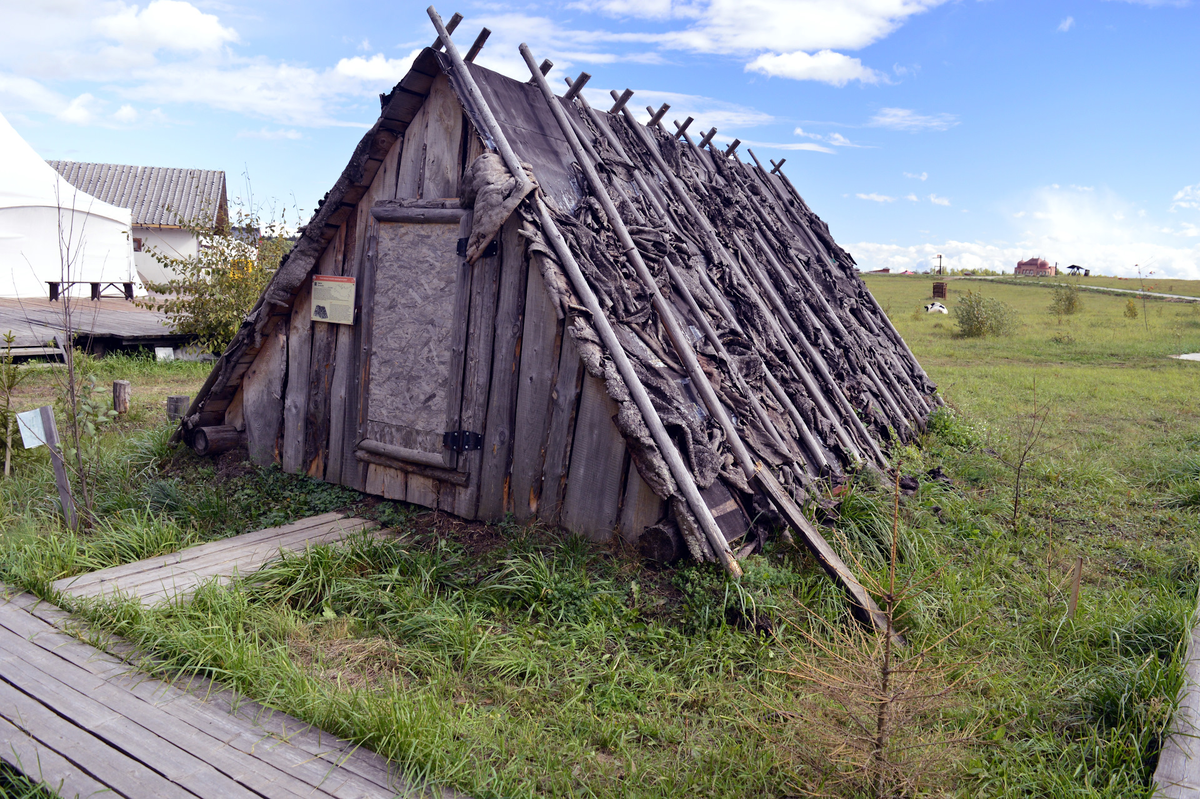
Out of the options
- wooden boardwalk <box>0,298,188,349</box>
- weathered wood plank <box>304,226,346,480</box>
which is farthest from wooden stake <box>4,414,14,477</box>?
wooden boardwalk <box>0,298,188,349</box>

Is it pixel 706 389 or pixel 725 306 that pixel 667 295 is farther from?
pixel 706 389

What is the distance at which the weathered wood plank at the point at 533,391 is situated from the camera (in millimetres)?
5137

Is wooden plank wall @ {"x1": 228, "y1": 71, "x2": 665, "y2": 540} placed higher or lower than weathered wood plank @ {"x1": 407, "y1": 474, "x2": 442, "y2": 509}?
higher

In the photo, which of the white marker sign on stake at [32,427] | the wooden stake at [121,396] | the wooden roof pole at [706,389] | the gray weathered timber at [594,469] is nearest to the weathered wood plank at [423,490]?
the gray weathered timber at [594,469]

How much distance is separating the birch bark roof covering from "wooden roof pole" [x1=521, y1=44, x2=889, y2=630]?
0.03 m

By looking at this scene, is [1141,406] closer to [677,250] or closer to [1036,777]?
[677,250]

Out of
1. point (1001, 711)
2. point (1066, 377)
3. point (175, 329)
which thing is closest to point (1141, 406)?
point (1066, 377)

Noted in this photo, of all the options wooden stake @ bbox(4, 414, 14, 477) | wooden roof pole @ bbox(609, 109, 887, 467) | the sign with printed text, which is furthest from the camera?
wooden roof pole @ bbox(609, 109, 887, 467)

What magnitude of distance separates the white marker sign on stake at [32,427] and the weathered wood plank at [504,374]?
3.16m

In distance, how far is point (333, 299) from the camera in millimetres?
6344

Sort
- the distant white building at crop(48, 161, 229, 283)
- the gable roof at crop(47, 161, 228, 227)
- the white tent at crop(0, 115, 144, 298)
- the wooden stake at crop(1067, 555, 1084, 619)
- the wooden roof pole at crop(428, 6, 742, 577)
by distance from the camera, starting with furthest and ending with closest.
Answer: the gable roof at crop(47, 161, 228, 227) → the distant white building at crop(48, 161, 229, 283) → the white tent at crop(0, 115, 144, 298) → the wooden roof pole at crop(428, 6, 742, 577) → the wooden stake at crop(1067, 555, 1084, 619)

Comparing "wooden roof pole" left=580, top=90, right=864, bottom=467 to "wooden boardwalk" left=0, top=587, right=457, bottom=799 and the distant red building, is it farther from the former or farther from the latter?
the distant red building

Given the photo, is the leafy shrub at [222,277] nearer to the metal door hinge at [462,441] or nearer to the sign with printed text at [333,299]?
the sign with printed text at [333,299]

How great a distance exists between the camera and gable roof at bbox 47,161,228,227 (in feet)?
109
